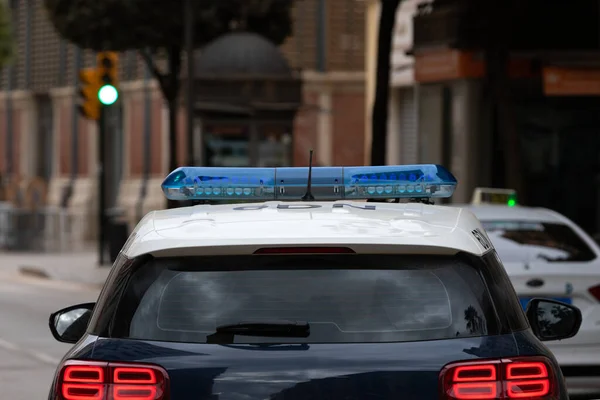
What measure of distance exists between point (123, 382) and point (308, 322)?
1.87ft

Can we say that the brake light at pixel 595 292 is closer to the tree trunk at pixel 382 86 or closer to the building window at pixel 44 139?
the tree trunk at pixel 382 86

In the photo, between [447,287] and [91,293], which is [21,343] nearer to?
[91,293]

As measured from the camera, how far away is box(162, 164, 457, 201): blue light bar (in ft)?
21.2

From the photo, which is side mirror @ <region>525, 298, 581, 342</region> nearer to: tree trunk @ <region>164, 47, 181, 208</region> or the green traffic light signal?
the green traffic light signal

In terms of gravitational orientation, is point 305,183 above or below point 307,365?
above

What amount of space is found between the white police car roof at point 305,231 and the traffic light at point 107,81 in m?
23.2

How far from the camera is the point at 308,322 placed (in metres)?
5.05

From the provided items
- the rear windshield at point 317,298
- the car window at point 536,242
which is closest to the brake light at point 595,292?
the car window at point 536,242

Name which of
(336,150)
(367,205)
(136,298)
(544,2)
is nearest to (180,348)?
(136,298)

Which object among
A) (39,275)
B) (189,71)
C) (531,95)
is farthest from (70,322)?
(39,275)

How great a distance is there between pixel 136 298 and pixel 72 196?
43.4 metres

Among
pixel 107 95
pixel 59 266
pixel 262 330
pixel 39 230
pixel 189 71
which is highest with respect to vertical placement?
pixel 189 71

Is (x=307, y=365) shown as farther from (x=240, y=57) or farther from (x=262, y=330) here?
(x=240, y=57)

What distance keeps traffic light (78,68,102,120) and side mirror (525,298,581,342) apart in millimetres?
24112
